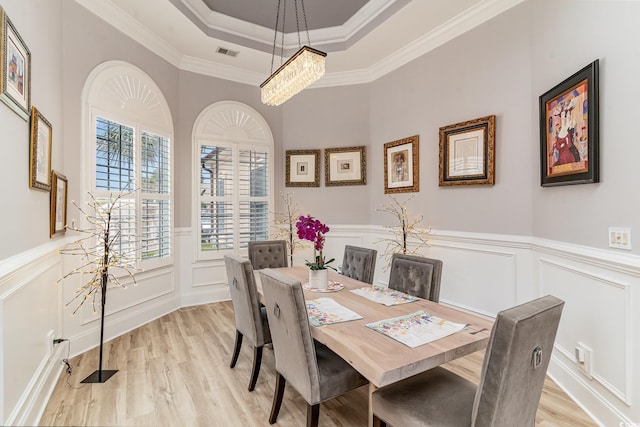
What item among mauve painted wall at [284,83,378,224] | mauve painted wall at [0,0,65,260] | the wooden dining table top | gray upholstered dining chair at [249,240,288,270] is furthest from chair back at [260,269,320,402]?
mauve painted wall at [284,83,378,224]

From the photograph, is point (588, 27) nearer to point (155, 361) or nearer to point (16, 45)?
point (16, 45)

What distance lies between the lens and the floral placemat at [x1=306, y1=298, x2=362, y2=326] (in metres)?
1.77

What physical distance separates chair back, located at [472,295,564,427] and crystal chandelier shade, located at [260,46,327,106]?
2324 millimetres

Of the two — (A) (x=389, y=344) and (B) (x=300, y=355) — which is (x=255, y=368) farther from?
(A) (x=389, y=344)

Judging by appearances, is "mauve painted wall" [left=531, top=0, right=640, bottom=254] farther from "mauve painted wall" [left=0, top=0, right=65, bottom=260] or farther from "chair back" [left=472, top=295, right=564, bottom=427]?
"mauve painted wall" [left=0, top=0, right=65, bottom=260]

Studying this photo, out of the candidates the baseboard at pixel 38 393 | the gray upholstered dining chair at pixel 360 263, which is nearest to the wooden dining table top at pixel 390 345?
the gray upholstered dining chair at pixel 360 263

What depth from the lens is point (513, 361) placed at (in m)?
1.11

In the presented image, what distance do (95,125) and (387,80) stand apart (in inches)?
141

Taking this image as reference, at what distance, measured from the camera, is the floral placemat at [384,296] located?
2.11 m

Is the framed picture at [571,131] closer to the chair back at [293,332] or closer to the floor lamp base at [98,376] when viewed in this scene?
the chair back at [293,332]

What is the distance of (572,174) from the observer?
2.23m

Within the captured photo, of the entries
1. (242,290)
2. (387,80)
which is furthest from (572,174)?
(387,80)

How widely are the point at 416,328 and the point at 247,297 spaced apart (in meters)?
1.20

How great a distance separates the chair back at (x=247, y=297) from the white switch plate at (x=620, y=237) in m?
2.30
